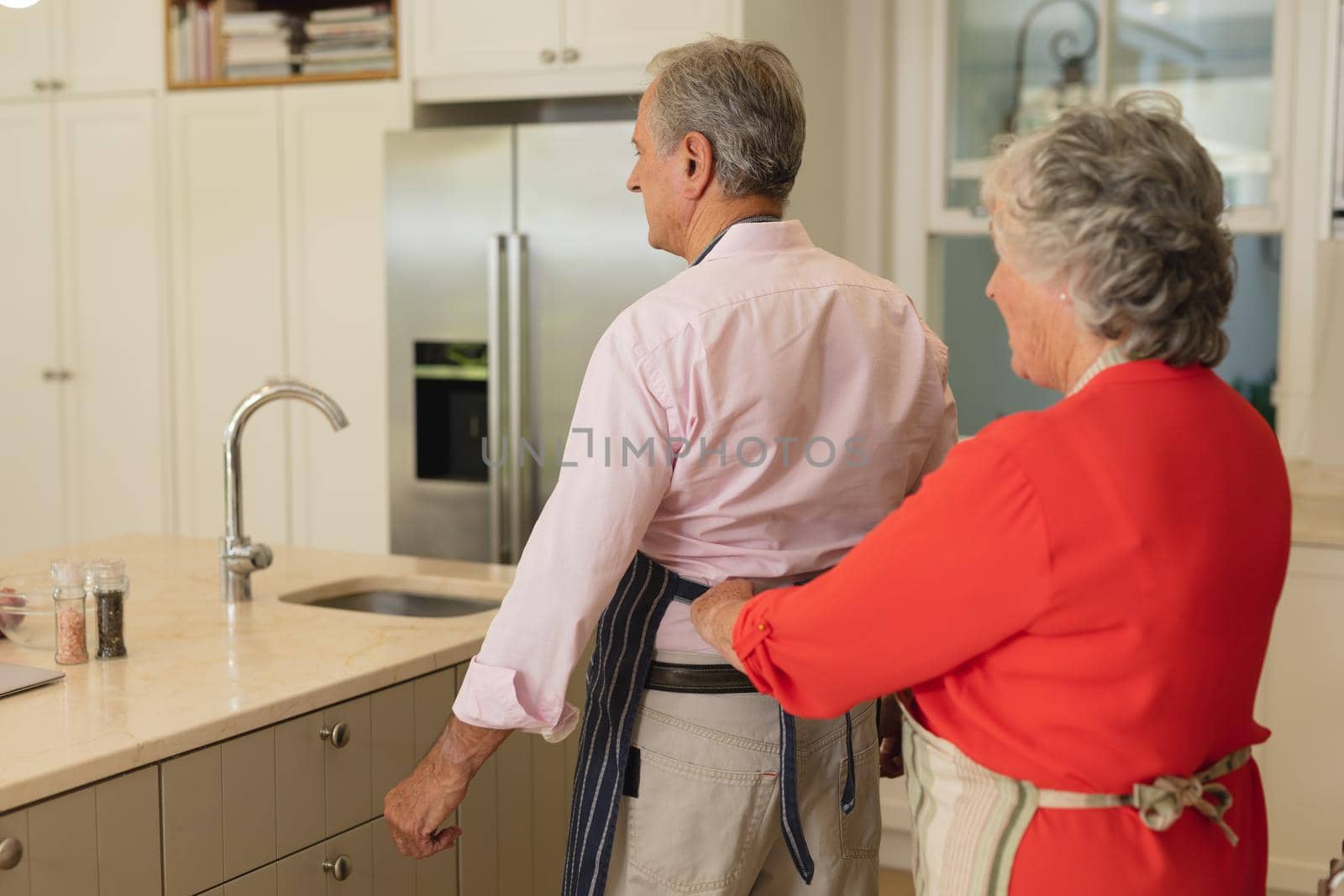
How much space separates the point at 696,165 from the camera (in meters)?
1.49

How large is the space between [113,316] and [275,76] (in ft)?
2.85

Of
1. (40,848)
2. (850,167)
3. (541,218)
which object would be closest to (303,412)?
(541,218)

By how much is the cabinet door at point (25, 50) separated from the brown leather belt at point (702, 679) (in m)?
3.29

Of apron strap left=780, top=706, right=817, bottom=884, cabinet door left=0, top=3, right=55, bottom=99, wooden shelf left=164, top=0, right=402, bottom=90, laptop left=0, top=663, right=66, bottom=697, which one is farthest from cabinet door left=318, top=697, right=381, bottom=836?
cabinet door left=0, top=3, right=55, bottom=99

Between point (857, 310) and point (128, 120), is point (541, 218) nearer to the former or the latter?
point (128, 120)

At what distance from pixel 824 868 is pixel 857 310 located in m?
0.63

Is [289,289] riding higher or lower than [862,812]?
higher

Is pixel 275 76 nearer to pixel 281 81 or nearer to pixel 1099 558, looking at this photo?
pixel 281 81

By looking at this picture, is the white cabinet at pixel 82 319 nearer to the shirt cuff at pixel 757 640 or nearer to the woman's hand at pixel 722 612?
the woman's hand at pixel 722 612

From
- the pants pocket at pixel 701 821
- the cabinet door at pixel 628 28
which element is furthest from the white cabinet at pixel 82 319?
the pants pocket at pixel 701 821

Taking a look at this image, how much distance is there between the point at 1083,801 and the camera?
110 cm

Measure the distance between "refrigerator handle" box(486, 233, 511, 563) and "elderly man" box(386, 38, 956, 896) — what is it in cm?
173

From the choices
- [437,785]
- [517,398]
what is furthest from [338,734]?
[517,398]

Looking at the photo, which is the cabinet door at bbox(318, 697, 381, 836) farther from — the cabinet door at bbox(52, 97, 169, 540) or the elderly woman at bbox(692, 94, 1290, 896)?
the cabinet door at bbox(52, 97, 169, 540)
